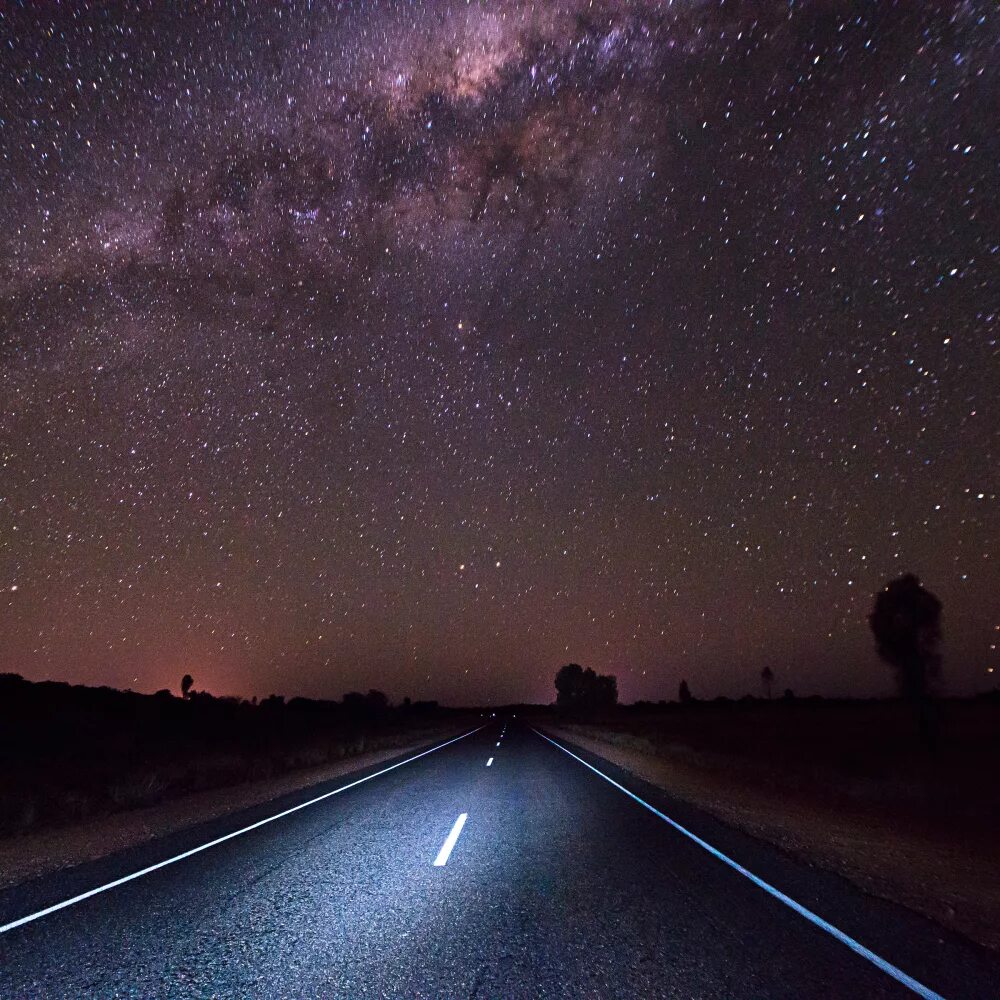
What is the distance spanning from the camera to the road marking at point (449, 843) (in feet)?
22.5

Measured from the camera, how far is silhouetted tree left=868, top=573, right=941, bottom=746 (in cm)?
3612

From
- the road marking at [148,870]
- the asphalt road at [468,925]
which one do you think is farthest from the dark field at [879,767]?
the road marking at [148,870]

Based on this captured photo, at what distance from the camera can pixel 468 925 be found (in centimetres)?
476

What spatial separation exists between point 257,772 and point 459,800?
31.6 feet

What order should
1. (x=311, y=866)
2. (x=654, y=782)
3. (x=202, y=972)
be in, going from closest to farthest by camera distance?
(x=202, y=972), (x=311, y=866), (x=654, y=782)

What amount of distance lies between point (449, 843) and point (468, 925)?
10.5 ft

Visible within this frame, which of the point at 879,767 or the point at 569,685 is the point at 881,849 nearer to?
the point at 879,767

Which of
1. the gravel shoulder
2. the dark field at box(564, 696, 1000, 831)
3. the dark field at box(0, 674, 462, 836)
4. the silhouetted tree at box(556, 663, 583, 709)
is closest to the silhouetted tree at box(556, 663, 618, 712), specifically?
the silhouetted tree at box(556, 663, 583, 709)

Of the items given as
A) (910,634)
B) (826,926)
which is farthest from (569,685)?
(826,926)

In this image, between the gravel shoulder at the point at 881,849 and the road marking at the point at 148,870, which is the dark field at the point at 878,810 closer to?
the gravel shoulder at the point at 881,849

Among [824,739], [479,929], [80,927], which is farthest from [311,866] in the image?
[824,739]

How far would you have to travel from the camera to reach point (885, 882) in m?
6.14

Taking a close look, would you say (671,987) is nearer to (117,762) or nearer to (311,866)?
(311,866)

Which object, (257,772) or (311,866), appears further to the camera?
(257,772)
